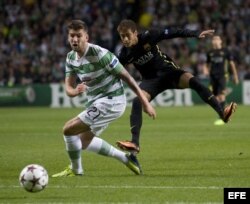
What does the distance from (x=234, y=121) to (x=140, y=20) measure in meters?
12.9

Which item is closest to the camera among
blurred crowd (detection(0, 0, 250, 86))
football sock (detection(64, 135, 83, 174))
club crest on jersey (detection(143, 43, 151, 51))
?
football sock (detection(64, 135, 83, 174))

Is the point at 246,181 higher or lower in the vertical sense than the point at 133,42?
lower

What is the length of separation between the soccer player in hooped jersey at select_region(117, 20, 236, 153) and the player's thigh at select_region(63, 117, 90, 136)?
3.83 ft

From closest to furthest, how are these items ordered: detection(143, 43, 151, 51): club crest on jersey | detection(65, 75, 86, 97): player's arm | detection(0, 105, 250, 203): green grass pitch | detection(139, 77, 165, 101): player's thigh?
detection(0, 105, 250, 203): green grass pitch → detection(65, 75, 86, 97): player's arm → detection(143, 43, 151, 51): club crest on jersey → detection(139, 77, 165, 101): player's thigh

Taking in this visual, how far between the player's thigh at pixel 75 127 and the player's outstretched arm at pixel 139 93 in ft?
2.51

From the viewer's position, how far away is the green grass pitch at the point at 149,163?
28.3 ft

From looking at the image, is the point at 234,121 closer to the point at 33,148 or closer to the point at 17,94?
the point at 33,148

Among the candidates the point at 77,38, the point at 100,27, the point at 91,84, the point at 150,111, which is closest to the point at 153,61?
the point at 91,84

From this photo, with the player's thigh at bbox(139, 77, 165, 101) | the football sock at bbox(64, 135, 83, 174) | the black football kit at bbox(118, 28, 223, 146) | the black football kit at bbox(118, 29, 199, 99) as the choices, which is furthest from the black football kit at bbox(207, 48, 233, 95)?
the football sock at bbox(64, 135, 83, 174)

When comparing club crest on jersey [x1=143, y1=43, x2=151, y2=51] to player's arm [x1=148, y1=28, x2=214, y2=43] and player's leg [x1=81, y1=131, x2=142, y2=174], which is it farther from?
player's leg [x1=81, y1=131, x2=142, y2=174]

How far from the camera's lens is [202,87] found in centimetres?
1263

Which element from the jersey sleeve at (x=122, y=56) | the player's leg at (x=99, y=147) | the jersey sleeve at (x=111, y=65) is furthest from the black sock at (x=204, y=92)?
the jersey sleeve at (x=111, y=65)

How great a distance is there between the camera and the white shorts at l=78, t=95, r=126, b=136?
9.98 m

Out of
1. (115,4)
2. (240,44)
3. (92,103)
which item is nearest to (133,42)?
(92,103)
